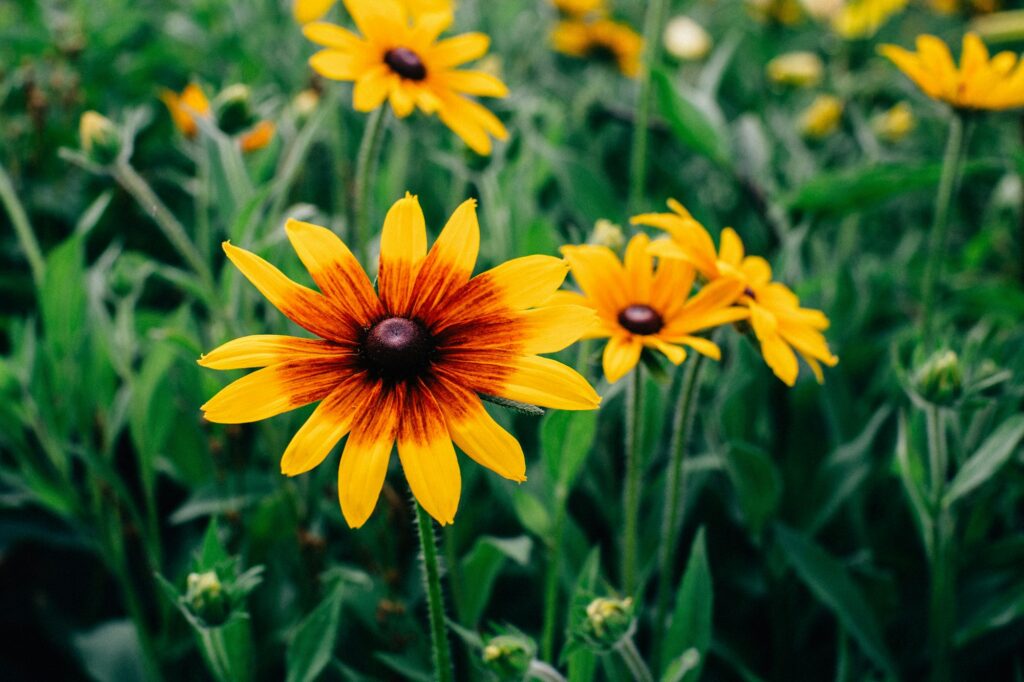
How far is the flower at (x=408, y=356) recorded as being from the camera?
74 cm

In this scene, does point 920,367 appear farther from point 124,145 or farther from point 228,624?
point 124,145

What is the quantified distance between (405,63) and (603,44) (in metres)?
1.79

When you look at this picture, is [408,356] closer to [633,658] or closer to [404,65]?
[633,658]

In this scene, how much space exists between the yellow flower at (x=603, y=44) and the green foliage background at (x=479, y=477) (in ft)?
3.07

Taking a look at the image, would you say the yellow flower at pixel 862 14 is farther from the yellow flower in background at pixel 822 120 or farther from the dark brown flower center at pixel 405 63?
the dark brown flower center at pixel 405 63

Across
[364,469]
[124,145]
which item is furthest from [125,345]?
[364,469]

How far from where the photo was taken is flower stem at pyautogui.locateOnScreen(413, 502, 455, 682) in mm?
791

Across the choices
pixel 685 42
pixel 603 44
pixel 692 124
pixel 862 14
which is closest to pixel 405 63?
pixel 692 124

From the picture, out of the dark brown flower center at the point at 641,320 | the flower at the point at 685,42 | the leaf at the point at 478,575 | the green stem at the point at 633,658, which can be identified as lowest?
the leaf at the point at 478,575

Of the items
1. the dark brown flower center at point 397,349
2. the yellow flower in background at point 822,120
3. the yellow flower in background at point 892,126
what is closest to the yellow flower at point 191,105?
the dark brown flower center at point 397,349

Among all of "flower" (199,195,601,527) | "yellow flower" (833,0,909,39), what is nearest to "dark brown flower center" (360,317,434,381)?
"flower" (199,195,601,527)

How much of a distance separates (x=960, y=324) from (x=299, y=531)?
5.63ft

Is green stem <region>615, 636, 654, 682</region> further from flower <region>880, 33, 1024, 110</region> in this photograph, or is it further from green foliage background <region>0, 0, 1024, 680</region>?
flower <region>880, 33, 1024, 110</region>

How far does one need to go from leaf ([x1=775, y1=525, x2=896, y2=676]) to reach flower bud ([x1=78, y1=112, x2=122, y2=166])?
43.2 inches
